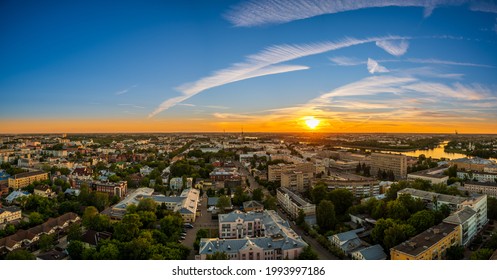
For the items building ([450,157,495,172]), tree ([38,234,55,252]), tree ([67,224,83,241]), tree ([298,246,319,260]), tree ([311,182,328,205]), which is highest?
building ([450,157,495,172])

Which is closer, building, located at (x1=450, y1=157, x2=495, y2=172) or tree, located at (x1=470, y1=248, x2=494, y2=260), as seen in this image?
tree, located at (x1=470, y1=248, x2=494, y2=260)

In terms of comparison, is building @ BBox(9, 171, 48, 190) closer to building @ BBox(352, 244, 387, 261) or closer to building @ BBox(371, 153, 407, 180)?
building @ BBox(352, 244, 387, 261)

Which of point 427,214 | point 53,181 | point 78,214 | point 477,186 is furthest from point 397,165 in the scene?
point 53,181

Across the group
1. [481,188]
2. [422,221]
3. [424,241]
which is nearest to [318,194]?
[422,221]

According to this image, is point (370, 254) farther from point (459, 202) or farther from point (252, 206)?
point (252, 206)

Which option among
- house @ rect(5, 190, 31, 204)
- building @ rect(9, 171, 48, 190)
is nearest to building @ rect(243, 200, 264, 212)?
house @ rect(5, 190, 31, 204)

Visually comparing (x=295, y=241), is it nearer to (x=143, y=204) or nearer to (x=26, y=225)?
(x=143, y=204)
